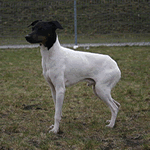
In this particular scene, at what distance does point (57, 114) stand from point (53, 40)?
3.03 ft

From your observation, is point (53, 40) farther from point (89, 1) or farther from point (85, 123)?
point (89, 1)

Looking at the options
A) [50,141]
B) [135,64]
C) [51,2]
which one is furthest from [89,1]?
[50,141]

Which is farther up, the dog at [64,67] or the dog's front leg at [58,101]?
the dog at [64,67]

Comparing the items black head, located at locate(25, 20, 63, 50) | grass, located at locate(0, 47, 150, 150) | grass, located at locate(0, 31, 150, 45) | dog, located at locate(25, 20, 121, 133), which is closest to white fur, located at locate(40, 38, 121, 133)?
dog, located at locate(25, 20, 121, 133)

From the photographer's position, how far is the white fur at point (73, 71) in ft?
10.3

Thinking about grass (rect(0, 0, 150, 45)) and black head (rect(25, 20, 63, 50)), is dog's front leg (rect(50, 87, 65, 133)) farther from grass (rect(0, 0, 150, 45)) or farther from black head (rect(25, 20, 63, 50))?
grass (rect(0, 0, 150, 45))

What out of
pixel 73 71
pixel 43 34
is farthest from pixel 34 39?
pixel 73 71

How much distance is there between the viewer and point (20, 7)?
466 inches

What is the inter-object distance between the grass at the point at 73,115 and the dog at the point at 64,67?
240 mm

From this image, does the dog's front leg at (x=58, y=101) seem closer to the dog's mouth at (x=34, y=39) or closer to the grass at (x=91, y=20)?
the dog's mouth at (x=34, y=39)

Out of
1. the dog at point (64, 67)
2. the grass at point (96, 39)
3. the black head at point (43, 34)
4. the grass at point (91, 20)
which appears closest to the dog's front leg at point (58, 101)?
the dog at point (64, 67)

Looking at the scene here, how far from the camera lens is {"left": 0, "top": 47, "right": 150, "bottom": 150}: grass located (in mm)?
2930

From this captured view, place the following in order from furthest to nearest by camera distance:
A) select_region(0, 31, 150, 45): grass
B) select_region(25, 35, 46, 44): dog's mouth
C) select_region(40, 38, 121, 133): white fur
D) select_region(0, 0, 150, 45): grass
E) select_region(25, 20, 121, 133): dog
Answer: select_region(0, 0, 150, 45): grass
select_region(0, 31, 150, 45): grass
select_region(40, 38, 121, 133): white fur
select_region(25, 20, 121, 133): dog
select_region(25, 35, 46, 44): dog's mouth

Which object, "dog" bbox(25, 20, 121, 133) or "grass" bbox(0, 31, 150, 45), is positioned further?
"grass" bbox(0, 31, 150, 45)
